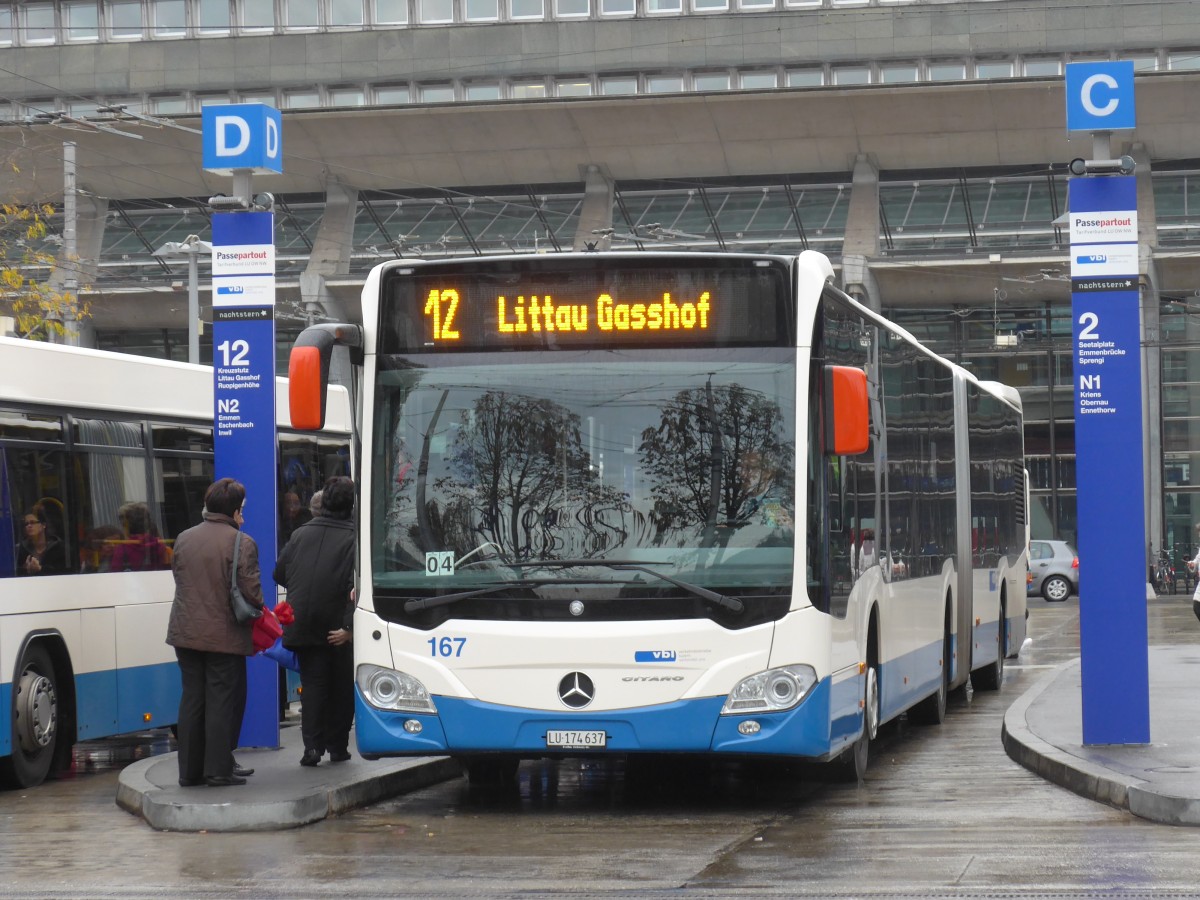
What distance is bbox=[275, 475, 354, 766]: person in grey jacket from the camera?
11.2 meters

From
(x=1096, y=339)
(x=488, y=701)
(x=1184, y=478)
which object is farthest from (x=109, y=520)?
(x=1184, y=478)

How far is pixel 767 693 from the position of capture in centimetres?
963

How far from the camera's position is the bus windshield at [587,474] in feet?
31.7

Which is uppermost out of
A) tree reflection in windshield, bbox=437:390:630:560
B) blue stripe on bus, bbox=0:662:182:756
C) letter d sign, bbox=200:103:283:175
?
letter d sign, bbox=200:103:283:175

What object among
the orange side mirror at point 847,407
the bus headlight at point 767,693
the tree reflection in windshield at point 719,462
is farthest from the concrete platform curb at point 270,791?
the orange side mirror at point 847,407

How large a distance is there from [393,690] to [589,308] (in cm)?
212

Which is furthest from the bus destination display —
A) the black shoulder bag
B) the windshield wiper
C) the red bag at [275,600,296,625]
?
the red bag at [275,600,296,625]

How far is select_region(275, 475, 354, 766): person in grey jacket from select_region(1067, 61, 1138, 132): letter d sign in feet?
15.5

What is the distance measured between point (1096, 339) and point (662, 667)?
370 centimetres

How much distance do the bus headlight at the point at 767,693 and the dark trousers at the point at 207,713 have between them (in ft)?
8.71

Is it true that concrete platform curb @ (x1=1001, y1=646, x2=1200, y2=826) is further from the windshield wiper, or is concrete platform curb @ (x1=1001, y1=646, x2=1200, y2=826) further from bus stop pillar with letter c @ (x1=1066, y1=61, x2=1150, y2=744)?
the windshield wiper

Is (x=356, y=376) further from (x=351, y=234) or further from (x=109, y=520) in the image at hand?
(x=351, y=234)

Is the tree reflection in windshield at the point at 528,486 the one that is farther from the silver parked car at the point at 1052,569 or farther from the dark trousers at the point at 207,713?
the silver parked car at the point at 1052,569

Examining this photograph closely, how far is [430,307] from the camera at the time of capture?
10.2 meters
